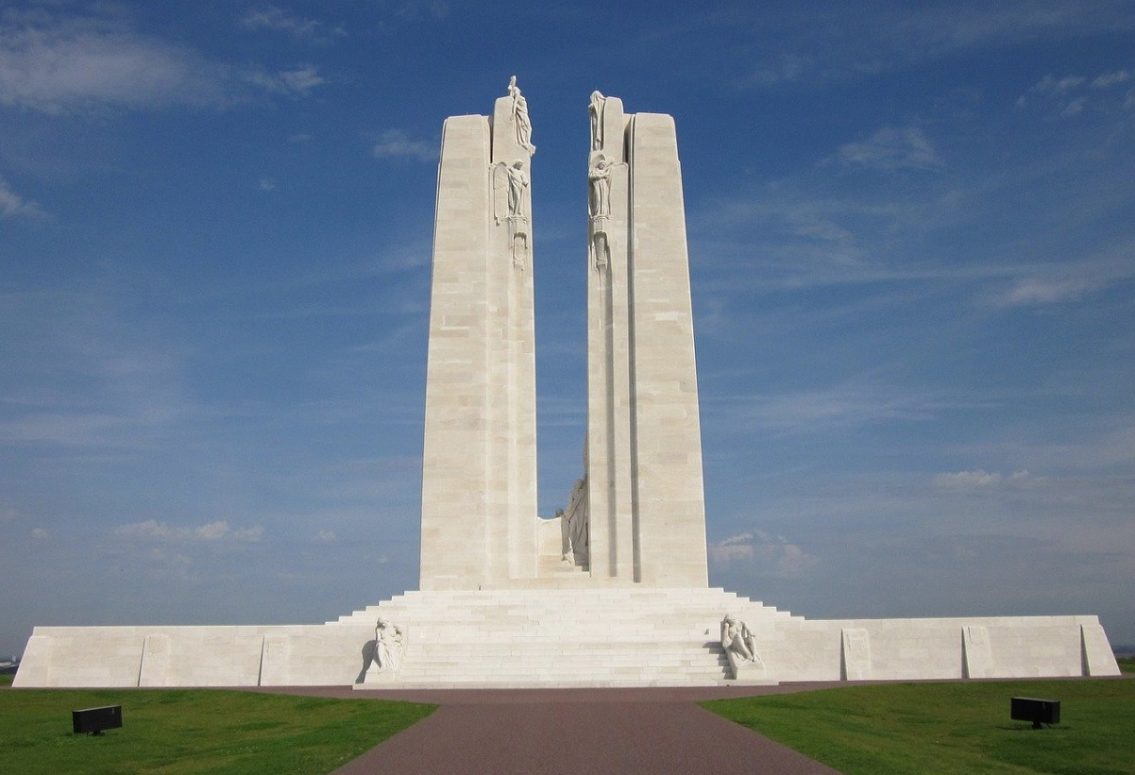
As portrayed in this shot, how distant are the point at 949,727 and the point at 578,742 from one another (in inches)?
229

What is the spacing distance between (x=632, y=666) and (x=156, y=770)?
38.3 feet

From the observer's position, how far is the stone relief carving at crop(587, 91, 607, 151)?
32.5 m

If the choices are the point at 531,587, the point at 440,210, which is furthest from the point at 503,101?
the point at 531,587

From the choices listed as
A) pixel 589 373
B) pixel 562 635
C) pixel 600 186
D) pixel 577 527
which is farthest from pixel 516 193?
pixel 562 635

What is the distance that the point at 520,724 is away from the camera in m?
14.0

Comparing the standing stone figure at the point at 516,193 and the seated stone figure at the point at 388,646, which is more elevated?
the standing stone figure at the point at 516,193

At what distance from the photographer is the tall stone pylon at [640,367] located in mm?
29172

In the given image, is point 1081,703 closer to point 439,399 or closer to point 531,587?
point 531,587

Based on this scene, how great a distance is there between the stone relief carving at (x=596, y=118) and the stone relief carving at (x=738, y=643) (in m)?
16.6

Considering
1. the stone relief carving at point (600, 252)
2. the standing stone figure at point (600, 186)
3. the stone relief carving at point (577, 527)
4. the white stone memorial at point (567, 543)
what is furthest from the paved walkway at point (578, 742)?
the standing stone figure at point (600, 186)

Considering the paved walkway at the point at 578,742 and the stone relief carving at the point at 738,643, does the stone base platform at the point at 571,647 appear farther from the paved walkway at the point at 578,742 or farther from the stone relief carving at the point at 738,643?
the paved walkway at the point at 578,742

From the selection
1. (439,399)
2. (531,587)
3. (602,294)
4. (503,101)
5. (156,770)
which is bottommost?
(156,770)

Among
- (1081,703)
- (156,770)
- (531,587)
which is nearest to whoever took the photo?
(156,770)

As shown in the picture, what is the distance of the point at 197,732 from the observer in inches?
583
